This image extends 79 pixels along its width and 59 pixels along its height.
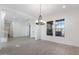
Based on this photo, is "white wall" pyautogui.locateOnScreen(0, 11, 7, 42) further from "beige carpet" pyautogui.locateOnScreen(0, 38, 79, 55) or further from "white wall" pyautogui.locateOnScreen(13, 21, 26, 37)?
"white wall" pyautogui.locateOnScreen(13, 21, 26, 37)

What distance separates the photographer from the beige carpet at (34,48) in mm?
2289

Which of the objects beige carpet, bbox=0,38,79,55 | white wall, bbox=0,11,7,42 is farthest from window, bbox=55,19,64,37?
white wall, bbox=0,11,7,42

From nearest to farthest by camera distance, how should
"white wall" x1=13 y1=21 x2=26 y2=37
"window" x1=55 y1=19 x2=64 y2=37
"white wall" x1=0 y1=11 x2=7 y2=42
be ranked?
"white wall" x1=0 y1=11 x2=7 y2=42, "white wall" x1=13 y1=21 x2=26 y2=37, "window" x1=55 y1=19 x2=64 y2=37

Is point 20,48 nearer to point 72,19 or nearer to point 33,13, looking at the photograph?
point 33,13

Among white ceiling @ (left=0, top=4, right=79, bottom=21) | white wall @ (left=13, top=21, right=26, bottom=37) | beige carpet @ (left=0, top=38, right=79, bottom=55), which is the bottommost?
beige carpet @ (left=0, top=38, right=79, bottom=55)

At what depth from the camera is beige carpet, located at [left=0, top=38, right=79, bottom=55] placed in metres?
2.29

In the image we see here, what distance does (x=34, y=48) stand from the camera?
8.00 ft

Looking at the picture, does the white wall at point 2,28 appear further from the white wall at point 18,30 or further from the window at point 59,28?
the window at point 59,28

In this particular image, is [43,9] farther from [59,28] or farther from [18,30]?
[18,30]

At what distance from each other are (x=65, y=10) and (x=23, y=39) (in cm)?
142

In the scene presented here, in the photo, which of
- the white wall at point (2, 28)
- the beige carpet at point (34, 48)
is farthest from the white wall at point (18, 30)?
the white wall at point (2, 28)

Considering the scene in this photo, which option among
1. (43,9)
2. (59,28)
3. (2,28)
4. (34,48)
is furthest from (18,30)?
(59,28)
